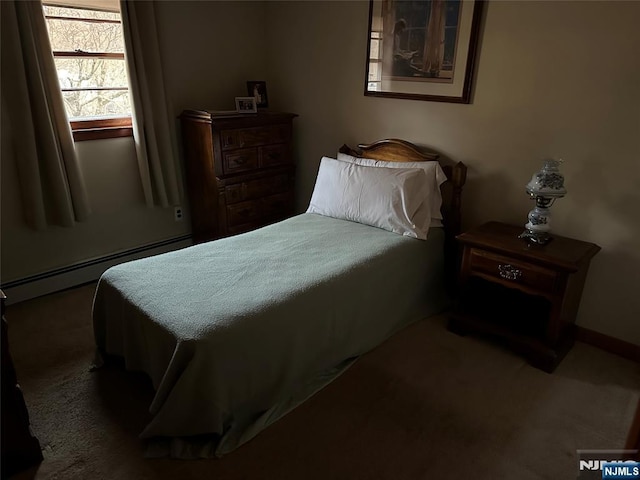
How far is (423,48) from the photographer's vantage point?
2711mm

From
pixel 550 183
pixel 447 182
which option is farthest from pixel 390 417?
pixel 447 182

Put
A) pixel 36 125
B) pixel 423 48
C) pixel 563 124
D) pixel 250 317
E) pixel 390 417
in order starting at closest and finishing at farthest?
1. pixel 250 317
2. pixel 390 417
3. pixel 563 124
4. pixel 36 125
5. pixel 423 48

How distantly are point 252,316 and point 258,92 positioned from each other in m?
2.29

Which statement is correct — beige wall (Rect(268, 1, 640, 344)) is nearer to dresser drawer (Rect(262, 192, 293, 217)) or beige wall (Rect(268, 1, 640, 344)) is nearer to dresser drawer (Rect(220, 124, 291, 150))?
dresser drawer (Rect(220, 124, 291, 150))

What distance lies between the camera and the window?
271cm

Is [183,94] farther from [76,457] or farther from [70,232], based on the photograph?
[76,457]

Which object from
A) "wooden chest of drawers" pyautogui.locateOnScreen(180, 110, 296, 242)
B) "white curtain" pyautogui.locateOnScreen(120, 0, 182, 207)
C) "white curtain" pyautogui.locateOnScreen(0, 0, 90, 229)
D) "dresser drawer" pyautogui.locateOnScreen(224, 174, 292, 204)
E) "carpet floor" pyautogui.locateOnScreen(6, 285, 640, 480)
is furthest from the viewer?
"dresser drawer" pyautogui.locateOnScreen(224, 174, 292, 204)

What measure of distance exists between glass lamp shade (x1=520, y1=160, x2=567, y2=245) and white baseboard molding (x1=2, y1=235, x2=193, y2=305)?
A: 260 cm

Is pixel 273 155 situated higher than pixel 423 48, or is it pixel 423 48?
pixel 423 48

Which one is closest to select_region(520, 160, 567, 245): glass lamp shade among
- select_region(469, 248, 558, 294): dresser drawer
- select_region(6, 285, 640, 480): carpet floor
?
select_region(469, 248, 558, 294): dresser drawer

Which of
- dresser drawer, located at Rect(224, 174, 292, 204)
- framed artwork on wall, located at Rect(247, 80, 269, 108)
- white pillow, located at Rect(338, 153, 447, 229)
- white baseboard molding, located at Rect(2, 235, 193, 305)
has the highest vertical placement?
framed artwork on wall, located at Rect(247, 80, 269, 108)

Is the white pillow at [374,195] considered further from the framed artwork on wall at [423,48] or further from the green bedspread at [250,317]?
the framed artwork on wall at [423,48]

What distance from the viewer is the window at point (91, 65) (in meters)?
2.71

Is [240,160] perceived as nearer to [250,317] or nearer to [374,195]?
[374,195]
